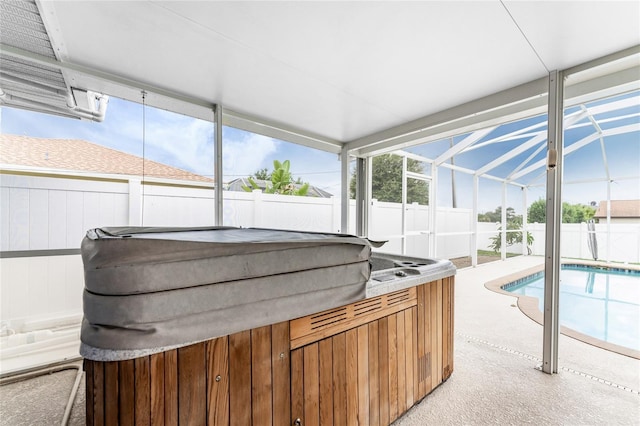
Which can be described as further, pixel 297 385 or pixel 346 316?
pixel 346 316

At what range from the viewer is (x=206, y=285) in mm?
936

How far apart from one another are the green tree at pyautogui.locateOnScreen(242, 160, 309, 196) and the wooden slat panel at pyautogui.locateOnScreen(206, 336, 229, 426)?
3.05m

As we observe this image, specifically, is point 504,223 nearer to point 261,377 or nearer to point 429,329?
point 429,329

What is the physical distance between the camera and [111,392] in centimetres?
81

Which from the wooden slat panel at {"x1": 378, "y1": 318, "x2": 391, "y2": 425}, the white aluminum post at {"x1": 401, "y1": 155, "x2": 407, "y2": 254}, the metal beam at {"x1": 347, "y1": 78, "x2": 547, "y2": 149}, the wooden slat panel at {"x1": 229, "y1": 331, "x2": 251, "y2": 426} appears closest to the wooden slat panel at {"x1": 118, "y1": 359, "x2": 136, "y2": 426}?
the wooden slat panel at {"x1": 229, "y1": 331, "x2": 251, "y2": 426}

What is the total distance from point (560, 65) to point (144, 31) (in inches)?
113

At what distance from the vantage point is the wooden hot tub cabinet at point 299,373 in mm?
834

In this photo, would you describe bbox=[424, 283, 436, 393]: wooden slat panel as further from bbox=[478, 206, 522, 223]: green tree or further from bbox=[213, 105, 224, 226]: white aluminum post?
bbox=[478, 206, 522, 223]: green tree

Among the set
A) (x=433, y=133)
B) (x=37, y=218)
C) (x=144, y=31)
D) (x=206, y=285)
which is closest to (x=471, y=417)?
(x=206, y=285)

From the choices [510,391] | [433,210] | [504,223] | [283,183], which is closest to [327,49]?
[283,183]

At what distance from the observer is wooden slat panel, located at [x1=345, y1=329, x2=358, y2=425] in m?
1.34

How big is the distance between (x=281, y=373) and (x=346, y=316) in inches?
15.8

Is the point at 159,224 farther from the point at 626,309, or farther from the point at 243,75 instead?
the point at 626,309

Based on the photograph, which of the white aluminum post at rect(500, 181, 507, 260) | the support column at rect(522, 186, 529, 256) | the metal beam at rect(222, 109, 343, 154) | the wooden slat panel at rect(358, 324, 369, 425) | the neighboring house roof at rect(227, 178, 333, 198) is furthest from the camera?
the support column at rect(522, 186, 529, 256)
